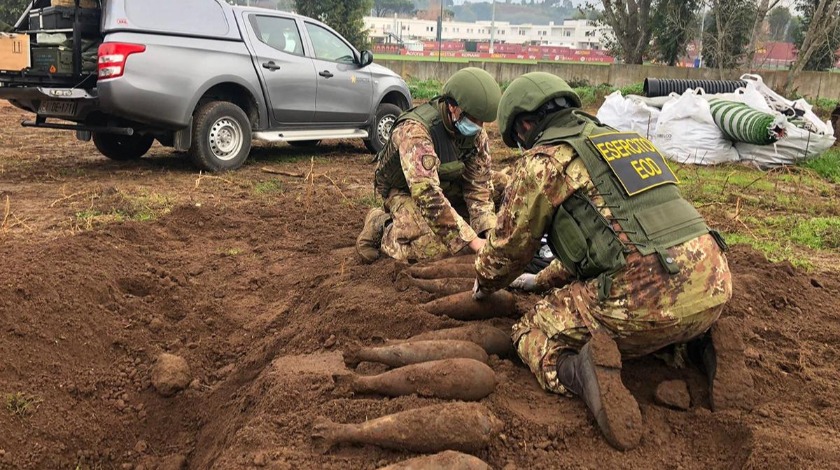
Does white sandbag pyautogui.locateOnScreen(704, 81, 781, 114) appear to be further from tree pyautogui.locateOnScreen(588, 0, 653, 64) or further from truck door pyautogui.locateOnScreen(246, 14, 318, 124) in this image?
tree pyautogui.locateOnScreen(588, 0, 653, 64)

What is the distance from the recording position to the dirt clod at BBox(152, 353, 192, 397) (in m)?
3.20

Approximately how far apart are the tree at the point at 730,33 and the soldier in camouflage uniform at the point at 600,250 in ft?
53.0

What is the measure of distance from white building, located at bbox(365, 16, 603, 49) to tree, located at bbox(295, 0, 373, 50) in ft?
179

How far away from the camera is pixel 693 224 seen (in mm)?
2686

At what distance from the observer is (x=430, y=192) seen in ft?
13.4

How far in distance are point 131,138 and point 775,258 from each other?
7299 mm

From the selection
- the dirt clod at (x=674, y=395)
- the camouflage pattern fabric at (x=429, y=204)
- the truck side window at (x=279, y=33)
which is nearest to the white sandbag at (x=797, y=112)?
the camouflage pattern fabric at (x=429, y=204)

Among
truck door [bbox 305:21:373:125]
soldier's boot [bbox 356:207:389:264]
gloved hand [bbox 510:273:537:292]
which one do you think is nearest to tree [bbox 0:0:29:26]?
truck door [bbox 305:21:373:125]

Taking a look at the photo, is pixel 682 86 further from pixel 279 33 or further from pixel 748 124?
pixel 279 33

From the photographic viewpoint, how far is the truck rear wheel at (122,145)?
27.1 ft

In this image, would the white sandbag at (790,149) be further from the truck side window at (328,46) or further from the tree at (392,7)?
the tree at (392,7)

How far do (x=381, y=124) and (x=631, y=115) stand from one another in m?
3.84

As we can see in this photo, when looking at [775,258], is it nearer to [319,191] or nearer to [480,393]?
[480,393]

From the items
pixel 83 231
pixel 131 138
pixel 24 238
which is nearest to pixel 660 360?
pixel 83 231
